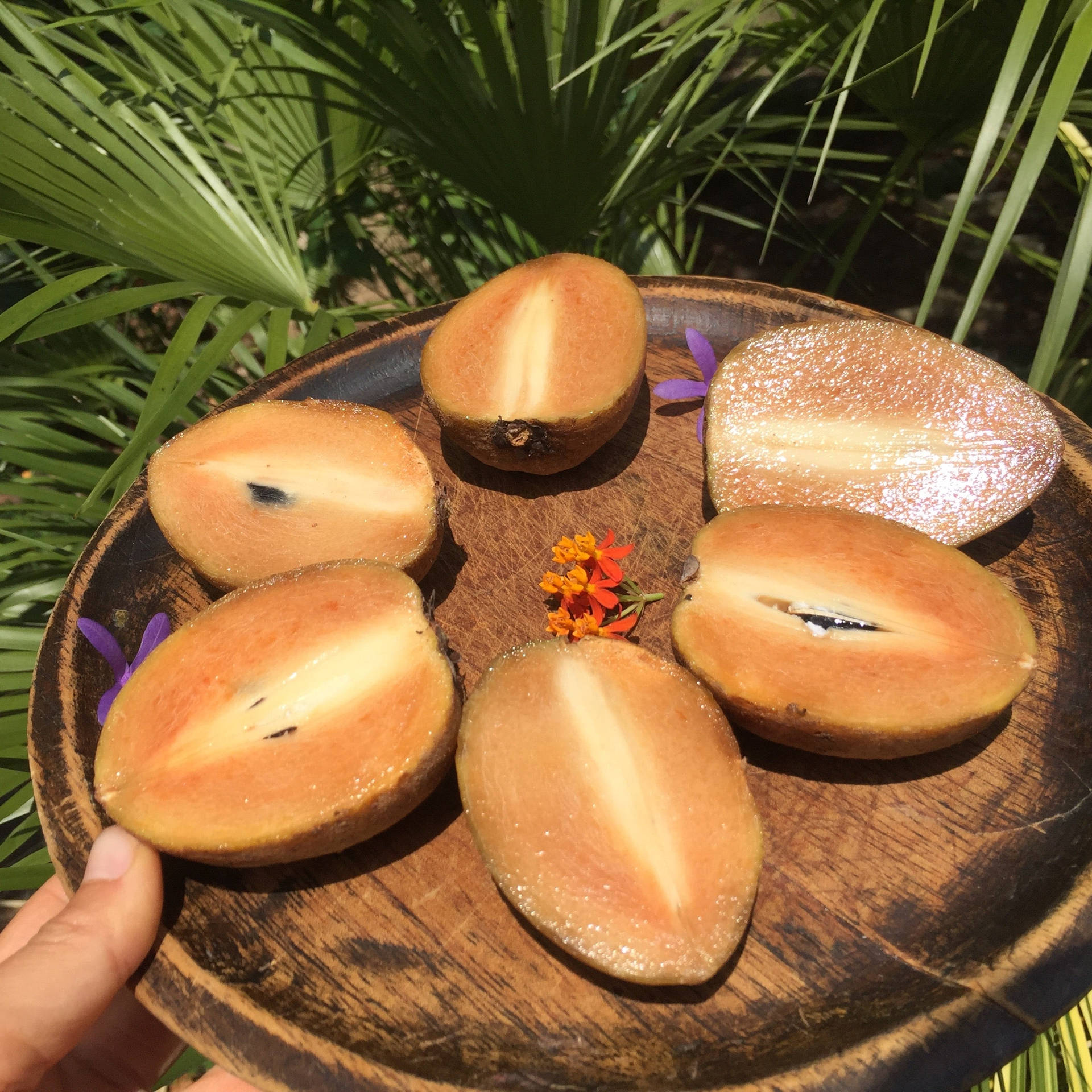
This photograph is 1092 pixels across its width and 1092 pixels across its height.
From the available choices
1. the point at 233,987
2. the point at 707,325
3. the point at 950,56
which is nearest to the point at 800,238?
the point at 950,56

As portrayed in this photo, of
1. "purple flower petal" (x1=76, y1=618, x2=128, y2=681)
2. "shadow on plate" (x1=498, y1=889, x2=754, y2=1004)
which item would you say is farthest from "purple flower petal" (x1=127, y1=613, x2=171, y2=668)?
"shadow on plate" (x1=498, y1=889, x2=754, y2=1004)

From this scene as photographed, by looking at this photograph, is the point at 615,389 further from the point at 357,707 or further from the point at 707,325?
the point at 357,707

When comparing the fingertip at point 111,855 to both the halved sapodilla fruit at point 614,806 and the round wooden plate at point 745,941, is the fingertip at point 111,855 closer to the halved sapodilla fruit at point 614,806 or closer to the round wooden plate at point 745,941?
the round wooden plate at point 745,941

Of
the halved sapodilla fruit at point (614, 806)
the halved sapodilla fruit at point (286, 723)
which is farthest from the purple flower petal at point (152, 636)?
the halved sapodilla fruit at point (614, 806)

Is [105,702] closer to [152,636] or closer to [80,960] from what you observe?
[152,636]

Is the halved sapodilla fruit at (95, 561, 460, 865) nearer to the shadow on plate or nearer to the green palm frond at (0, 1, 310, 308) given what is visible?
the shadow on plate
